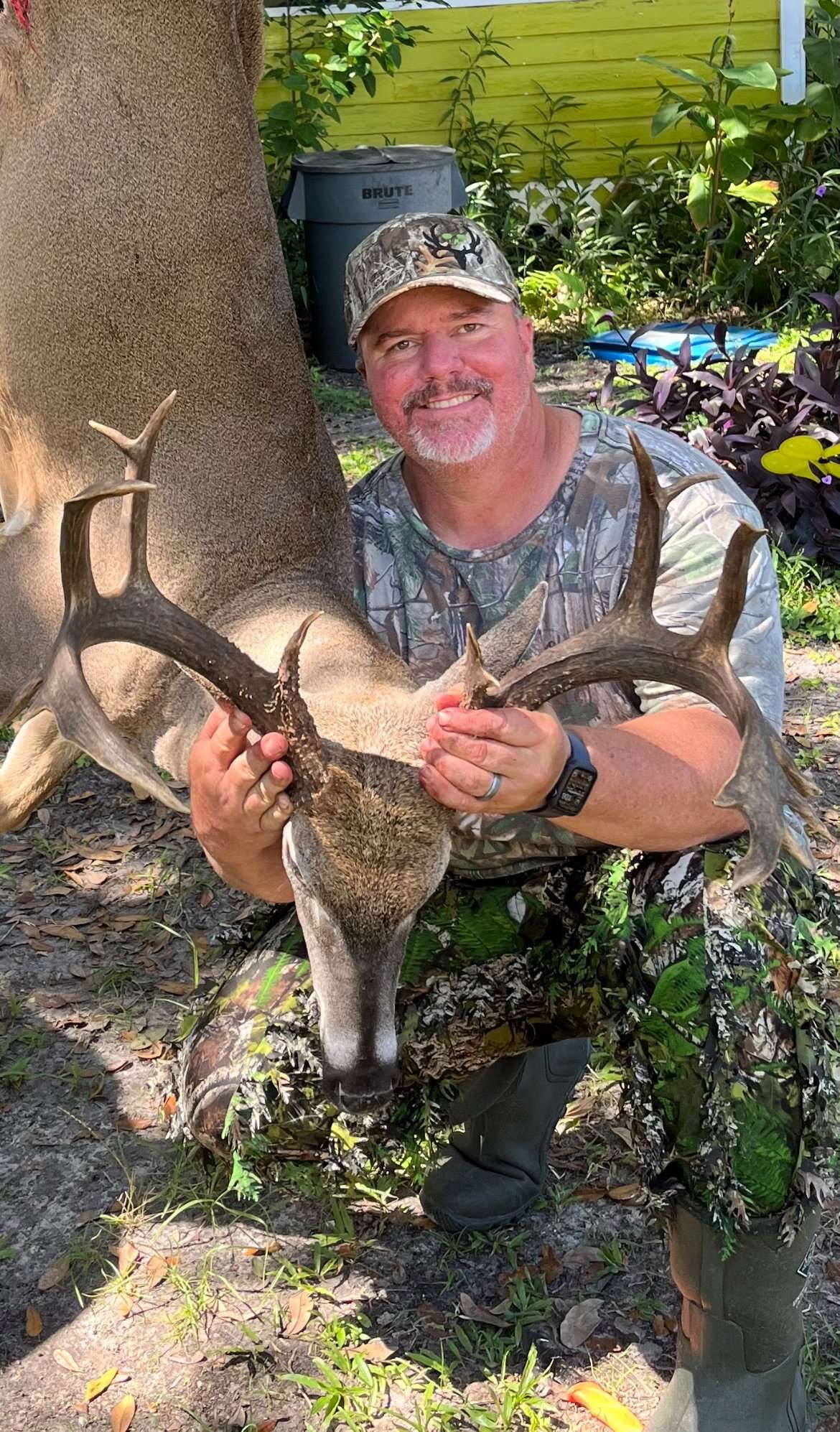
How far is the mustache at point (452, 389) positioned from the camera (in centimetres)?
343

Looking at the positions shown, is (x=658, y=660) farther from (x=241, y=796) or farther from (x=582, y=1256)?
(x=582, y=1256)

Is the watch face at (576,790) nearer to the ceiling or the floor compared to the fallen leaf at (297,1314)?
nearer to the ceiling

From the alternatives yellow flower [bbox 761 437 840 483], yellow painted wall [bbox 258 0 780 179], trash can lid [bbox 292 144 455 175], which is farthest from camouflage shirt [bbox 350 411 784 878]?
yellow painted wall [bbox 258 0 780 179]

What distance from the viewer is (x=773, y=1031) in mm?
2756

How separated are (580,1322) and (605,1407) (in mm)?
248

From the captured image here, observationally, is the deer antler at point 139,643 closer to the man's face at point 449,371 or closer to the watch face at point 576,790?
the watch face at point 576,790

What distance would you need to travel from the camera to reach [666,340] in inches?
389

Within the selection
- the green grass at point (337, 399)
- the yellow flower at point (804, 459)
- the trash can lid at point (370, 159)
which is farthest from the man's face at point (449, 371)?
the trash can lid at point (370, 159)

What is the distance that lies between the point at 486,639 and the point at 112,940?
7.54ft

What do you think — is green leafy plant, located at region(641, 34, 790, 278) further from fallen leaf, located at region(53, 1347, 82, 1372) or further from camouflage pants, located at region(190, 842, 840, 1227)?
fallen leaf, located at region(53, 1347, 82, 1372)

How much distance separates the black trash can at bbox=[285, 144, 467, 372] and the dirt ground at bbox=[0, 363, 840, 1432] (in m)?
7.02

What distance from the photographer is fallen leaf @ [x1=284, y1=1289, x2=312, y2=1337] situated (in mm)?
3314

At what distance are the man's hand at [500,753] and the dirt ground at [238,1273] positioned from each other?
1127 mm

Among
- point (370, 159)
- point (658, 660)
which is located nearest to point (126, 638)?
point (658, 660)
